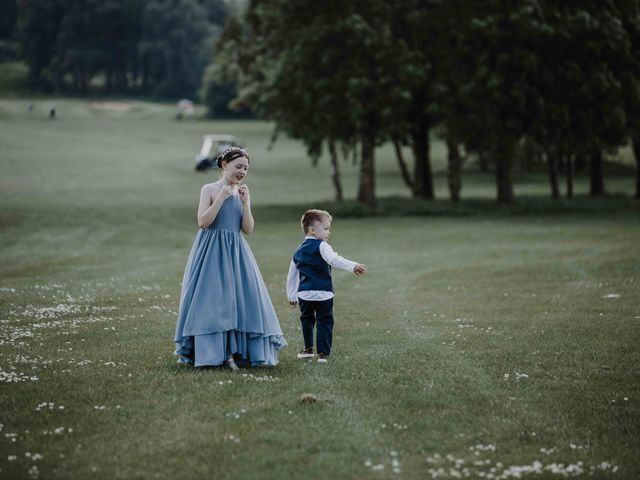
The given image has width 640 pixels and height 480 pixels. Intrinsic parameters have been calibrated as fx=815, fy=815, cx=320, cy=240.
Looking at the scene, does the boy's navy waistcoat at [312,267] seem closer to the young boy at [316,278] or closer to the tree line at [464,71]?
the young boy at [316,278]

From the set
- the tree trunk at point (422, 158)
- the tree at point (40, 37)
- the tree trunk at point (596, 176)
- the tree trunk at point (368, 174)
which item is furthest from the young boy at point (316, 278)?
the tree at point (40, 37)

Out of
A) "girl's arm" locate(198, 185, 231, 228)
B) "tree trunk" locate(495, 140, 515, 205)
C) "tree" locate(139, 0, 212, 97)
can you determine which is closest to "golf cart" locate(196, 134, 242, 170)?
"tree trunk" locate(495, 140, 515, 205)

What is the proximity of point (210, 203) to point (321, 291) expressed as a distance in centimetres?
165

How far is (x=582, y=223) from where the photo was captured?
1210 inches

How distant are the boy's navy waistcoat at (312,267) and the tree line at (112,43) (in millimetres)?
121420

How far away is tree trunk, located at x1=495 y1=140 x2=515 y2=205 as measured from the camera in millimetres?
35347

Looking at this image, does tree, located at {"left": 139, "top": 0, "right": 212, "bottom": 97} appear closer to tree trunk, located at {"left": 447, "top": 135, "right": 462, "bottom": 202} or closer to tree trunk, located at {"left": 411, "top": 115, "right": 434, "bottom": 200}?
tree trunk, located at {"left": 411, "top": 115, "right": 434, "bottom": 200}

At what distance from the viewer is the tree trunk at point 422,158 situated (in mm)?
38528

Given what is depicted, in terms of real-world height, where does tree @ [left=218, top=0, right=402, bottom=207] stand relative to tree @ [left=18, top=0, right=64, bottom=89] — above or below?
below

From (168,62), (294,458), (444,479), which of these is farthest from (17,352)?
(168,62)

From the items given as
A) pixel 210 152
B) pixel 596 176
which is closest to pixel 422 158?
pixel 596 176

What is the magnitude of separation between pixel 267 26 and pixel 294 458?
33.0m

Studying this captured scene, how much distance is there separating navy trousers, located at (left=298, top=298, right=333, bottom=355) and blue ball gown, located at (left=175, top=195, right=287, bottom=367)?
1.82 feet

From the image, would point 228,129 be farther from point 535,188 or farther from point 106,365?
point 106,365
